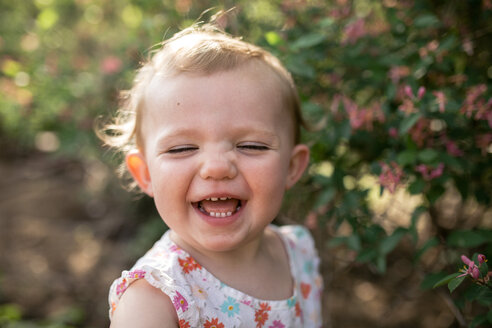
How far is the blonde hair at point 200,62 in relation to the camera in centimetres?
140

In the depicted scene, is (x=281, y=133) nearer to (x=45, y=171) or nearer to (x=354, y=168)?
(x=354, y=168)

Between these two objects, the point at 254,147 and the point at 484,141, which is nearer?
the point at 254,147

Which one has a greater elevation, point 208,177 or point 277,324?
point 208,177

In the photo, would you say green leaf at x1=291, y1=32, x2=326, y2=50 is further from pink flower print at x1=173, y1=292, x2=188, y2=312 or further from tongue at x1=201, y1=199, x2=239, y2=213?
pink flower print at x1=173, y1=292, x2=188, y2=312

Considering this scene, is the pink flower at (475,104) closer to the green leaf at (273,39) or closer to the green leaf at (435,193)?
the green leaf at (435,193)

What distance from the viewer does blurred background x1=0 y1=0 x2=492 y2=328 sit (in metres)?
1.76

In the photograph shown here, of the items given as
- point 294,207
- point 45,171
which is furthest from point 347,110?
point 45,171

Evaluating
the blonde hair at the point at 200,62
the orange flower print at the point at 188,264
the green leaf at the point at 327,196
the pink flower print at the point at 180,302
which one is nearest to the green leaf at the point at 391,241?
the green leaf at the point at 327,196

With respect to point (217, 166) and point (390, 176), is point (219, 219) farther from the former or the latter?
point (390, 176)

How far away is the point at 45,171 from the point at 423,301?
3.38m

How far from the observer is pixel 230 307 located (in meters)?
1.41

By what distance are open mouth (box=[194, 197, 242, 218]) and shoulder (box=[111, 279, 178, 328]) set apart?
0.27 m

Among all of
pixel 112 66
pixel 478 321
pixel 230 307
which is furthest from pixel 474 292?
pixel 112 66

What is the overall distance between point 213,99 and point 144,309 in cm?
61
